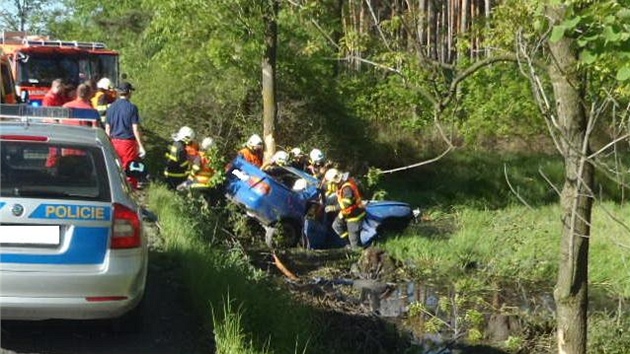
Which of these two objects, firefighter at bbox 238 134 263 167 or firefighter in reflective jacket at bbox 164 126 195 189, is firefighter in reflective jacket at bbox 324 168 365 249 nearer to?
firefighter at bbox 238 134 263 167

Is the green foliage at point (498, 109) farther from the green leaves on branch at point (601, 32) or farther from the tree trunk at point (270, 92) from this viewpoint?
the green leaves on branch at point (601, 32)

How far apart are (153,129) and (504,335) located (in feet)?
36.2

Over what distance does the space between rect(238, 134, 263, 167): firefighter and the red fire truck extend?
3.65 m

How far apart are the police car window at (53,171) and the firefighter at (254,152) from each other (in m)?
10.3

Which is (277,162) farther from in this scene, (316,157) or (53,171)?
(53,171)

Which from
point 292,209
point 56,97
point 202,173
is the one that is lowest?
point 292,209

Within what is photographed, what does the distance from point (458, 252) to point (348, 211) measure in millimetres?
1864

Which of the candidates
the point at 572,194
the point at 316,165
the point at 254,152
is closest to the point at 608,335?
the point at 572,194

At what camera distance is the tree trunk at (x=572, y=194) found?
557 centimetres

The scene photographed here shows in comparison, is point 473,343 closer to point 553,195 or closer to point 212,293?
point 212,293

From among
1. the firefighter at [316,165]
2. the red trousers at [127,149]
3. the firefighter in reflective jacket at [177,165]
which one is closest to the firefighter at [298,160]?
the firefighter at [316,165]

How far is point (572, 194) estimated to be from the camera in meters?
6.15

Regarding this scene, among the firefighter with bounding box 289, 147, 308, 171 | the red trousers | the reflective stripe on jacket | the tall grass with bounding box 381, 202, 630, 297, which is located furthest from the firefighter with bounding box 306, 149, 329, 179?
the red trousers

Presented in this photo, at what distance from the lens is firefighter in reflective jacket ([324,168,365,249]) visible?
15.5 m
